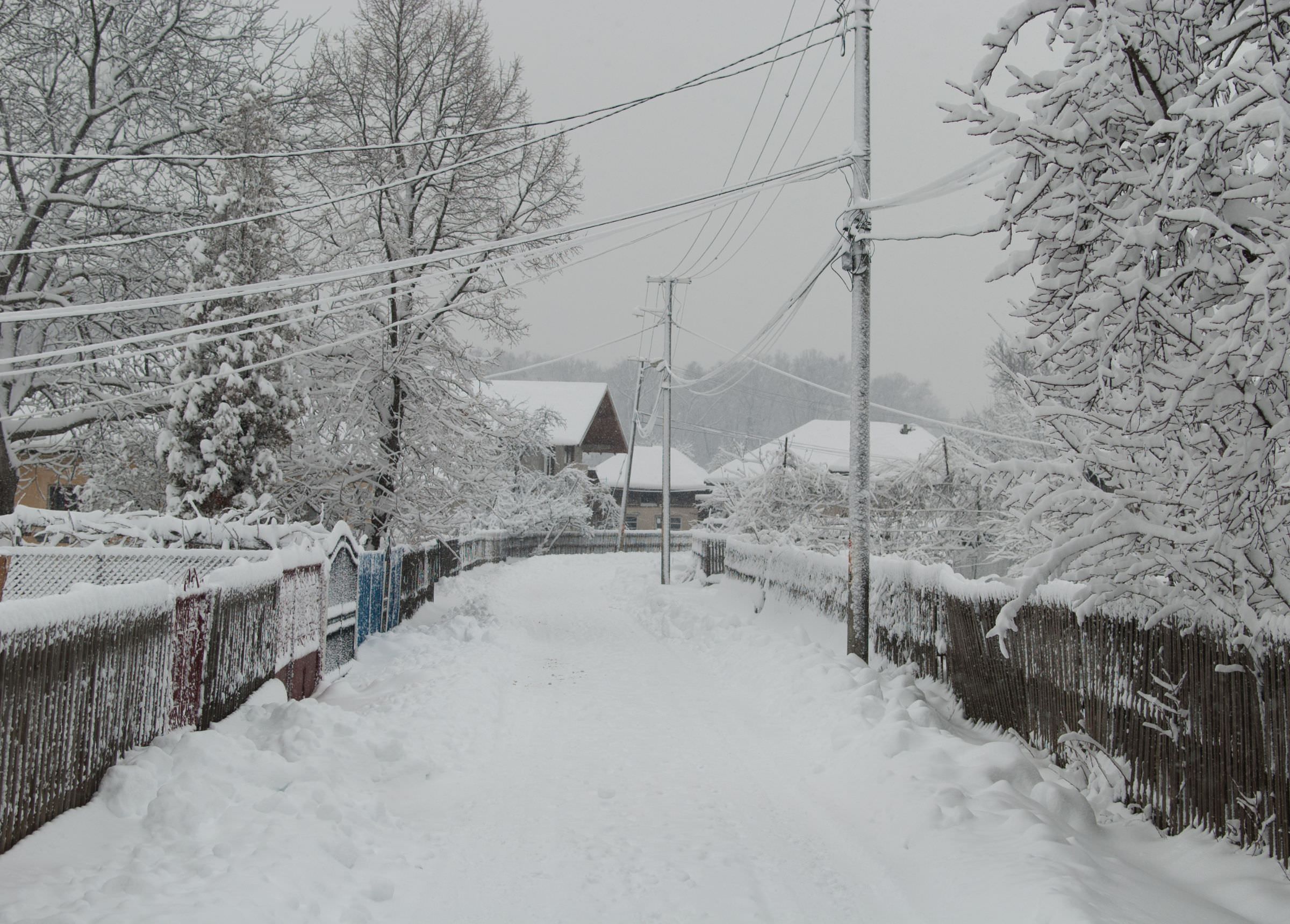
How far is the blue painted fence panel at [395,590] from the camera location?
15.9 m

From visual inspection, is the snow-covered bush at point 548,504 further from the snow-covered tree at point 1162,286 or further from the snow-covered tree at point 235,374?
the snow-covered tree at point 1162,286

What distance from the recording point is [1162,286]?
4.71 meters

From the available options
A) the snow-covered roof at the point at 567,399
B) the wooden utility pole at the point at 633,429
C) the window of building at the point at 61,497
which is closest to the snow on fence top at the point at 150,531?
the window of building at the point at 61,497

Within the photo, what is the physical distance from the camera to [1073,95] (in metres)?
5.12

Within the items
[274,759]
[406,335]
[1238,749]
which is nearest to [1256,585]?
[1238,749]

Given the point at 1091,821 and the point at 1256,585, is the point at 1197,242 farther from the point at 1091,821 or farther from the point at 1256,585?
the point at 1091,821

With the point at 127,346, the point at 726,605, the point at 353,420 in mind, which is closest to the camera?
the point at 127,346

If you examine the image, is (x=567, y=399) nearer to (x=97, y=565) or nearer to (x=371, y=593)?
(x=371, y=593)

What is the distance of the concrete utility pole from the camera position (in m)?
11.0

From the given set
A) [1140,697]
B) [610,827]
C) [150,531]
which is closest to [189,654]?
[610,827]

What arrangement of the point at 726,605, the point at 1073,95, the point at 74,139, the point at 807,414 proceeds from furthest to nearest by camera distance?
the point at 807,414, the point at 726,605, the point at 74,139, the point at 1073,95

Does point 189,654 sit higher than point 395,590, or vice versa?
point 189,654

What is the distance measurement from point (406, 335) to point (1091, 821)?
1485 cm

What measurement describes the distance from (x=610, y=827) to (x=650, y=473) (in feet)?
199
